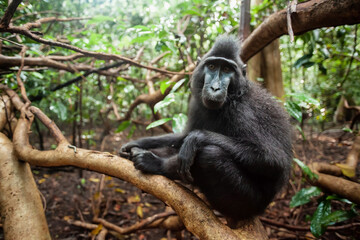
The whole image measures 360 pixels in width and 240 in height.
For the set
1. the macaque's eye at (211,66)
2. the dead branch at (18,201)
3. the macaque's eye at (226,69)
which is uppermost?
the macaque's eye at (211,66)

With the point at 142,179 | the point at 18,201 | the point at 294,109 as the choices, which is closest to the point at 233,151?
the point at 142,179

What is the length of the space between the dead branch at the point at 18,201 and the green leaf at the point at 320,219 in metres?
3.27

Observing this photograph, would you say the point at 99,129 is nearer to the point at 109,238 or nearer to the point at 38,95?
the point at 38,95

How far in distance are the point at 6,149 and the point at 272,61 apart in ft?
15.8

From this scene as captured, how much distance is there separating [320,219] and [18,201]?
3774 millimetres

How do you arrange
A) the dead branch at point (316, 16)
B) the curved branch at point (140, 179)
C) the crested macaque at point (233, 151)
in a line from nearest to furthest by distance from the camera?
the curved branch at point (140, 179)
the dead branch at point (316, 16)
the crested macaque at point (233, 151)

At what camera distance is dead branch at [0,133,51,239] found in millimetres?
2139

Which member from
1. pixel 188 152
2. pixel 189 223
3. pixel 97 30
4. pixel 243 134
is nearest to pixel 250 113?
pixel 243 134

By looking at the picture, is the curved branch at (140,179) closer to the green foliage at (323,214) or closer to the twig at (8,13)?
the twig at (8,13)

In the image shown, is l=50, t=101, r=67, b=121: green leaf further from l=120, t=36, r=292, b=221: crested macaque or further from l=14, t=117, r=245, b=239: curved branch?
l=120, t=36, r=292, b=221: crested macaque

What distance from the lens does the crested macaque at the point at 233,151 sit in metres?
2.13

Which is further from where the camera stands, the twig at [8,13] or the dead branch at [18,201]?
the dead branch at [18,201]

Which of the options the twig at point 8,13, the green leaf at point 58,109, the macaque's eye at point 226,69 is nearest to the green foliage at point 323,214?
the macaque's eye at point 226,69

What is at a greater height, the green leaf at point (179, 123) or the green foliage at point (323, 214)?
the green leaf at point (179, 123)
